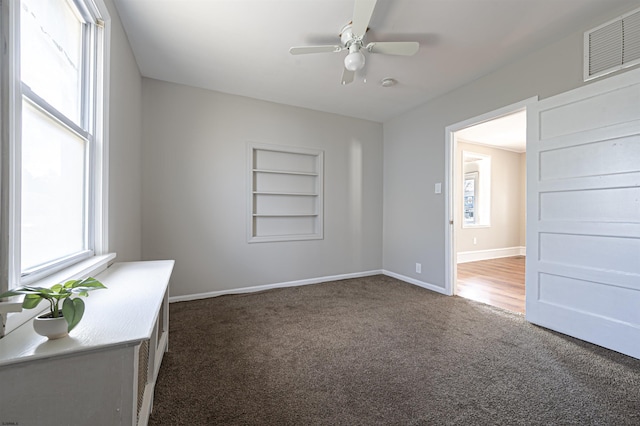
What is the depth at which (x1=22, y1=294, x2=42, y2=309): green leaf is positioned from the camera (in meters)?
0.79

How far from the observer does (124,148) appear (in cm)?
223

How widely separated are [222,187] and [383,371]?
259 centimetres

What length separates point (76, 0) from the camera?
1.51 metres

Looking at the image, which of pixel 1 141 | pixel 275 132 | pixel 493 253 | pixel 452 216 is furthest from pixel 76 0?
pixel 493 253

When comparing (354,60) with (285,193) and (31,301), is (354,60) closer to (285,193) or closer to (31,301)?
(285,193)

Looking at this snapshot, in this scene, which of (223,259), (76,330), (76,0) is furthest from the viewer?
(223,259)

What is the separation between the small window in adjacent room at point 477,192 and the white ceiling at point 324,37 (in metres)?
3.64

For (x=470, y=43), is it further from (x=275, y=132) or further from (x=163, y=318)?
(x=163, y=318)

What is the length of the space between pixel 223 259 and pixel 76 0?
2.50 metres

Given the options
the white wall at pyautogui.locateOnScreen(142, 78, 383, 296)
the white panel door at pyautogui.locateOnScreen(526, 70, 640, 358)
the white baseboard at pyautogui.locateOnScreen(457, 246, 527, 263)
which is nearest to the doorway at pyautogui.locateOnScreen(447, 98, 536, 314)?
the white baseboard at pyautogui.locateOnScreen(457, 246, 527, 263)

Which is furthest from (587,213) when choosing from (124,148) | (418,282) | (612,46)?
(124,148)

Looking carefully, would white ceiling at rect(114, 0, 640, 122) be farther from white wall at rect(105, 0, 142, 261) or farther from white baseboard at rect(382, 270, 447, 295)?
white baseboard at rect(382, 270, 447, 295)

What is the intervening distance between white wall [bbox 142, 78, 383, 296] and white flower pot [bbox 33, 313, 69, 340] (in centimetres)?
238

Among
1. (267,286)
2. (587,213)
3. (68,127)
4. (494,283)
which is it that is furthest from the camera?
(494,283)
